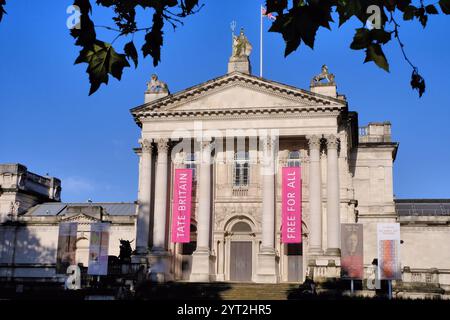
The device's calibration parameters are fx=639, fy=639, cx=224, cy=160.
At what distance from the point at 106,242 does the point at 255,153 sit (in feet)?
46.8

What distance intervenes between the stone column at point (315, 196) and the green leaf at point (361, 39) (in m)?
38.1

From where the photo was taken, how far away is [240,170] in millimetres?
48250

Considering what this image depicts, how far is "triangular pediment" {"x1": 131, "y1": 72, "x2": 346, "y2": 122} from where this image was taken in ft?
148

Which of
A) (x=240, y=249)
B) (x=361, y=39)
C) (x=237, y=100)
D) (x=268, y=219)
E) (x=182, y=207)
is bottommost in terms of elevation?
(x=240, y=249)

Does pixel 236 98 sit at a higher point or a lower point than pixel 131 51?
higher

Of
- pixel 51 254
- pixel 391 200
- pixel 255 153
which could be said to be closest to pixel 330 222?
pixel 255 153

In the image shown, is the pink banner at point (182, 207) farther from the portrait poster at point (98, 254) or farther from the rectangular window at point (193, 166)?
the portrait poster at point (98, 254)

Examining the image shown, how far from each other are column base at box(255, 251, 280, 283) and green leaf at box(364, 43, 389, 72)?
38212 mm

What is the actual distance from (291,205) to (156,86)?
1443 centimetres

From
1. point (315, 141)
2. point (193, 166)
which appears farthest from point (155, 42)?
point (193, 166)

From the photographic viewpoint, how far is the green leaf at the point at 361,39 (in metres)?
5.79

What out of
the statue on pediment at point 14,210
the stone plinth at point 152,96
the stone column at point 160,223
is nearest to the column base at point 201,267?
the stone column at point 160,223

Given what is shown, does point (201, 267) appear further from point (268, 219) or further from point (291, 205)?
point (291, 205)

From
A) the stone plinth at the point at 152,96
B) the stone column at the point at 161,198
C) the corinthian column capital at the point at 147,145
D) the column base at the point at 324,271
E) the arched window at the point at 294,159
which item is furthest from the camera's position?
the stone plinth at the point at 152,96
